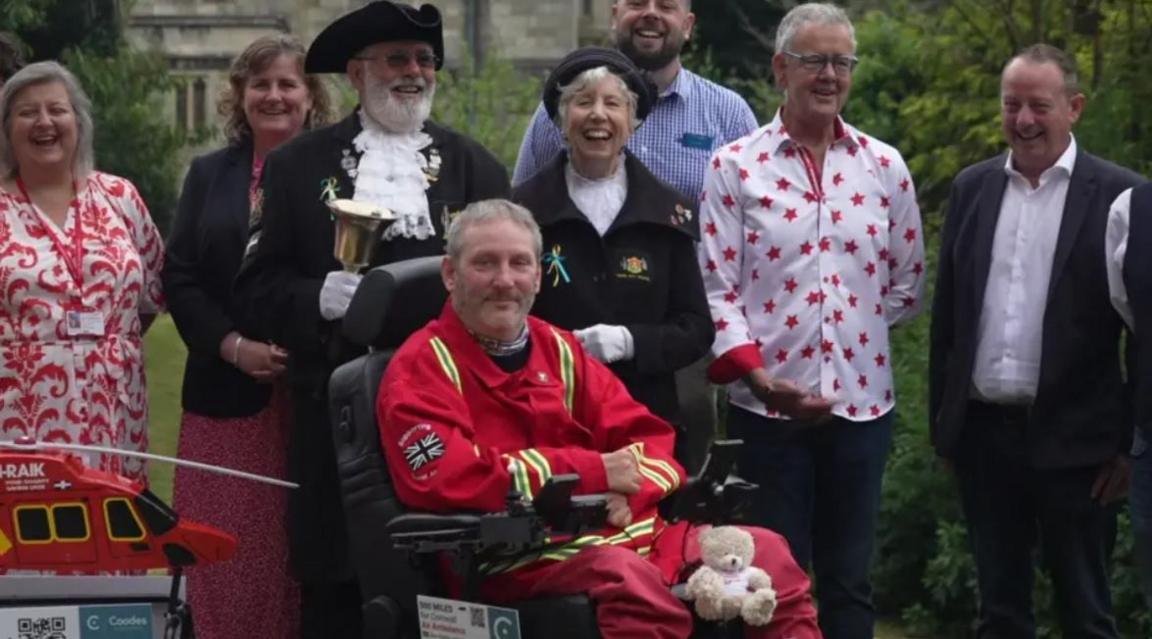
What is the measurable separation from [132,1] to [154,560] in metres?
17.5

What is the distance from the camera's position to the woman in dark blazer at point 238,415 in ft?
27.5

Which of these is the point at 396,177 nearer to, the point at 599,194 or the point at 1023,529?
the point at 599,194

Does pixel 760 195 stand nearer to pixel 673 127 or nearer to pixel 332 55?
pixel 673 127

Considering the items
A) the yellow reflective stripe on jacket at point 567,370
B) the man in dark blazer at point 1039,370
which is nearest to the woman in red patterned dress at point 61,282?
the yellow reflective stripe on jacket at point 567,370

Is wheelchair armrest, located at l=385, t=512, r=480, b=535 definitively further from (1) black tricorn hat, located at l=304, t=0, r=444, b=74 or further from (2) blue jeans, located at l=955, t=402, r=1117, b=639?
(2) blue jeans, located at l=955, t=402, r=1117, b=639

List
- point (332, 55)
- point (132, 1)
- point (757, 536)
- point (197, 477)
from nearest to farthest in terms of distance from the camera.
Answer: point (757, 536)
point (332, 55)
point (197, 477)
point (132, 1)

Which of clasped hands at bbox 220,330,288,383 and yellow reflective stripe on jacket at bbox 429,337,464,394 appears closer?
yellow reflective stripe on jacket at bbox 429,337,464,394

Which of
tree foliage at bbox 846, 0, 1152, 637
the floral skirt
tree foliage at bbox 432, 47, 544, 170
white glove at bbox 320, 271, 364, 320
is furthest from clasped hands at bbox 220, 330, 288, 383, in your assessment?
tree foliage at bbox 432, 47, 544, 170

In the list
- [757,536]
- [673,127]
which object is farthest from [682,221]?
[757,536]

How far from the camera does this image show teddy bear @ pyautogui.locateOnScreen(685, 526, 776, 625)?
6.45 meters

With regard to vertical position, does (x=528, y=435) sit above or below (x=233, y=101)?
below

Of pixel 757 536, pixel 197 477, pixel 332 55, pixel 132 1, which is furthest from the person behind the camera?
pixel 132 1

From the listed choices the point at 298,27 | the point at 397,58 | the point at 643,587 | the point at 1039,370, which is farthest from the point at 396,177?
the point at 298,27

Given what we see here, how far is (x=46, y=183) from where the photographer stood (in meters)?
8.23
